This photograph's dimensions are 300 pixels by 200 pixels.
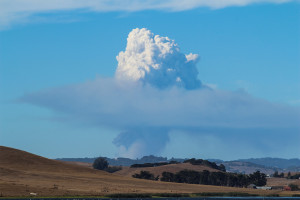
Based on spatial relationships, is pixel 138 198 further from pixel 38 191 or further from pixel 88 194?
pixel 38 191

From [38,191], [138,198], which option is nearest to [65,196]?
[38,191]

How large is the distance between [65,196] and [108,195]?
17387mm

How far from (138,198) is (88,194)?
57.2 ft

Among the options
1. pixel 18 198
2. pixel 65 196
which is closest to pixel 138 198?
pixel 65 196

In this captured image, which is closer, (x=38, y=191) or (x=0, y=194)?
(x=0, y=194)

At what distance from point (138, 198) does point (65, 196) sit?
2621cm

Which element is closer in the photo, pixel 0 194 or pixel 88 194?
pixel 0 194

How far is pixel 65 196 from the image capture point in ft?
598

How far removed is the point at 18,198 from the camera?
548ft

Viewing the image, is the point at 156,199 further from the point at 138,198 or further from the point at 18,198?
the point at 18,198

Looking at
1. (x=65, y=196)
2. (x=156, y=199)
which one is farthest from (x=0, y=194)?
(x=156, y=199)

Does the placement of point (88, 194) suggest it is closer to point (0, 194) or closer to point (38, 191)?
point (38, 191)

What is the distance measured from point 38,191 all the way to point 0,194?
17.9 m

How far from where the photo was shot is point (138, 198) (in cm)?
19312
